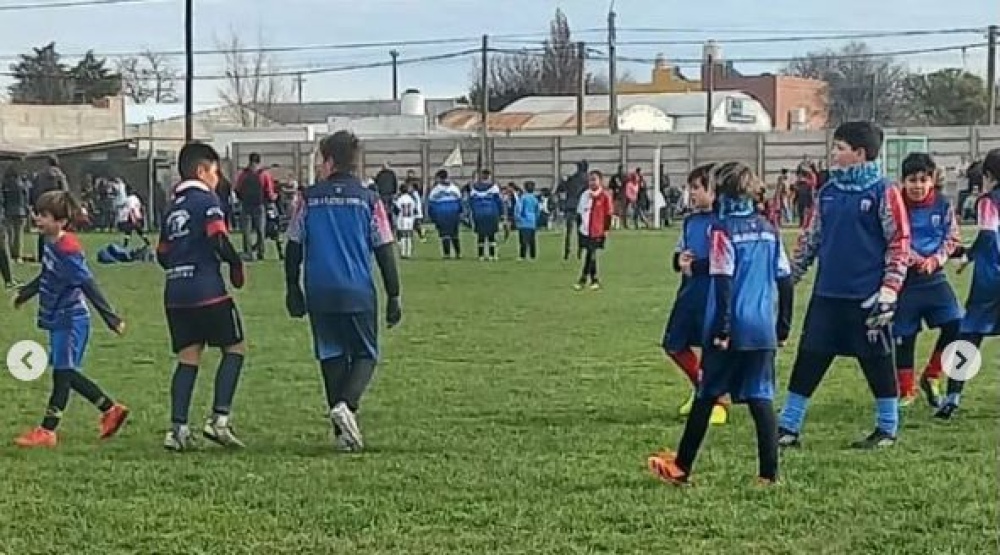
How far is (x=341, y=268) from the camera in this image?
905 centimetres

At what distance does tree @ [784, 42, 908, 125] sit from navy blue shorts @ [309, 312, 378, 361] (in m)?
73.6

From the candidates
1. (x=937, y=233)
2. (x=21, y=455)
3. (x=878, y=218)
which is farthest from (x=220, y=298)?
(x=937, y=233)

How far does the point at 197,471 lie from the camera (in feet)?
27.2

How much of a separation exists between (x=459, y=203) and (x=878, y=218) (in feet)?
77.5

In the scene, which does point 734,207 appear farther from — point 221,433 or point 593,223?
point 593,223

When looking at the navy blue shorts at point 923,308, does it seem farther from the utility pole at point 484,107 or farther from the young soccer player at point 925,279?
the utility pole at point 484,107

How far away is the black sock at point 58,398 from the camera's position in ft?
31.1

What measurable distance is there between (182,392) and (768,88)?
9000 centimetres

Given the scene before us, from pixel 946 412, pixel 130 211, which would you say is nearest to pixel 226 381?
pixel 946 412

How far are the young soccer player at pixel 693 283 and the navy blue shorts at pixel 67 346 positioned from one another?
3.33 meters

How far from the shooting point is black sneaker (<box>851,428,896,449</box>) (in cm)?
884

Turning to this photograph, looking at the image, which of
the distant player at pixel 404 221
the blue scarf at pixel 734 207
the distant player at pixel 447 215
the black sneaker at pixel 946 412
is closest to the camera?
the blue scarf at pixel 734 207

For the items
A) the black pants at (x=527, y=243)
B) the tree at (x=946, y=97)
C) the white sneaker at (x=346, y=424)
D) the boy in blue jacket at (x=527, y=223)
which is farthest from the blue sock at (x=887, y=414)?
the tree at (x=946, y=97)

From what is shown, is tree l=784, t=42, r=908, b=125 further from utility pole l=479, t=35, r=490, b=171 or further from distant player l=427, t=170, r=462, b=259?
distant player l=427, t=170, r=462, b=259
